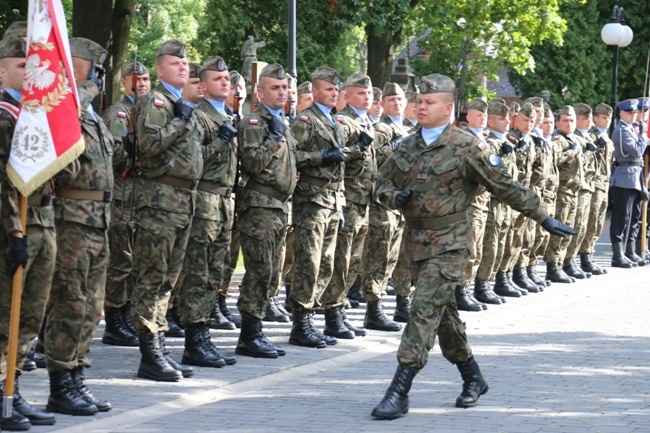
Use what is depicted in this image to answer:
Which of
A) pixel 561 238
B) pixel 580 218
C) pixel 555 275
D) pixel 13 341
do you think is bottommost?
pixel 555 275

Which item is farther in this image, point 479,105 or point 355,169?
point 479,105

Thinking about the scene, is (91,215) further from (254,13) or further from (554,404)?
(254,13)

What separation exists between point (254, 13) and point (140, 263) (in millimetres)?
38748

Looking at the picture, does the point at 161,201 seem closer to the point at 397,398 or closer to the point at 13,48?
the point at 13,48

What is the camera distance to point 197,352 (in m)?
10.4

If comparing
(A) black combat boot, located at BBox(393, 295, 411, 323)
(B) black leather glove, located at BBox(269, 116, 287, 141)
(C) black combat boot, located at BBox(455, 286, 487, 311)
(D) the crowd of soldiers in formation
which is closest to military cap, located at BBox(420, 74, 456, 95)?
(D) the crowd of soldiers in formation

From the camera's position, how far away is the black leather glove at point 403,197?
28.9 feet

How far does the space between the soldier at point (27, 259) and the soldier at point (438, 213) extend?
2230mm

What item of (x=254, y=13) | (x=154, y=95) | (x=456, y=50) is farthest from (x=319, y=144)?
(x=254, y=13)

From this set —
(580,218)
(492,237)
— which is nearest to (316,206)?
(492,237)

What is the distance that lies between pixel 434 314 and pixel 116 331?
3.85m

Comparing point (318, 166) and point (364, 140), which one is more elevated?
point (364, 140)

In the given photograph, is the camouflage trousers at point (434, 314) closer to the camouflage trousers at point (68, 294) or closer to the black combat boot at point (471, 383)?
the black combat boot at point (471, 383)

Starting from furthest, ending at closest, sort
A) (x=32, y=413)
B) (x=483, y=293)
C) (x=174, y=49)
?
(x=483, y=293) < (x=174, y=49) < (x=32, y=413)
